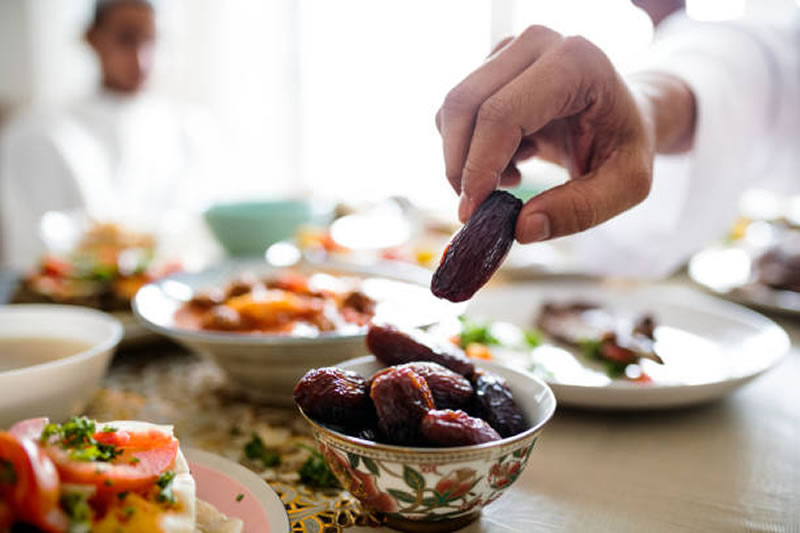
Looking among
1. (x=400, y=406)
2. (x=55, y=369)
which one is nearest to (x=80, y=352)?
(x=55, y=369)

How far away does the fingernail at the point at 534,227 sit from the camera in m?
0.77

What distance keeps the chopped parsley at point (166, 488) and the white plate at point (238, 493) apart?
0.08m

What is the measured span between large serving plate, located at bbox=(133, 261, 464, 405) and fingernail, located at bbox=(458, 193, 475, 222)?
196 millimetres

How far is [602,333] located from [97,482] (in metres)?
0.93

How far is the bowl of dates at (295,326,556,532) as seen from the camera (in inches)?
23.7

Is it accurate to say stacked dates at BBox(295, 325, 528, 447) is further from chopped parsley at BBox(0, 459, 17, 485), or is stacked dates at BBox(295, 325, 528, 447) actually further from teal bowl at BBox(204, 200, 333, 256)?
teal bowl at BBox(204, 200, 333, 256)

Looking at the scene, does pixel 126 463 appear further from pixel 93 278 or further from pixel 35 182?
pixel 35 182

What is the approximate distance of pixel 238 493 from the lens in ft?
2.15

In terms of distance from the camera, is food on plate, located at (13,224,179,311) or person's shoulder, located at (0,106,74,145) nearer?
food on plate, located at (13,224,179,311)

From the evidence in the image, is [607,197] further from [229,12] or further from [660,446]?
[229,12]

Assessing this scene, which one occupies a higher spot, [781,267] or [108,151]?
[781,267]

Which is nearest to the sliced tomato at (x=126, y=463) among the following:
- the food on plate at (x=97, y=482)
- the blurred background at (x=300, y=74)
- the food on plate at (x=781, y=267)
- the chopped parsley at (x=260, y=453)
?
the food on plate at (x=97, y=482)

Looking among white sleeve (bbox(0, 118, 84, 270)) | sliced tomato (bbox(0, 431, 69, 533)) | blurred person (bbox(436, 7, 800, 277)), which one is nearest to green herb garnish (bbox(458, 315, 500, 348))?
blurred person (bbox(436, 7, 800, 277))

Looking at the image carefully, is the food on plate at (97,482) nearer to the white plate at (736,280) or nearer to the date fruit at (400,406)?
the date fruit at (400,406)
